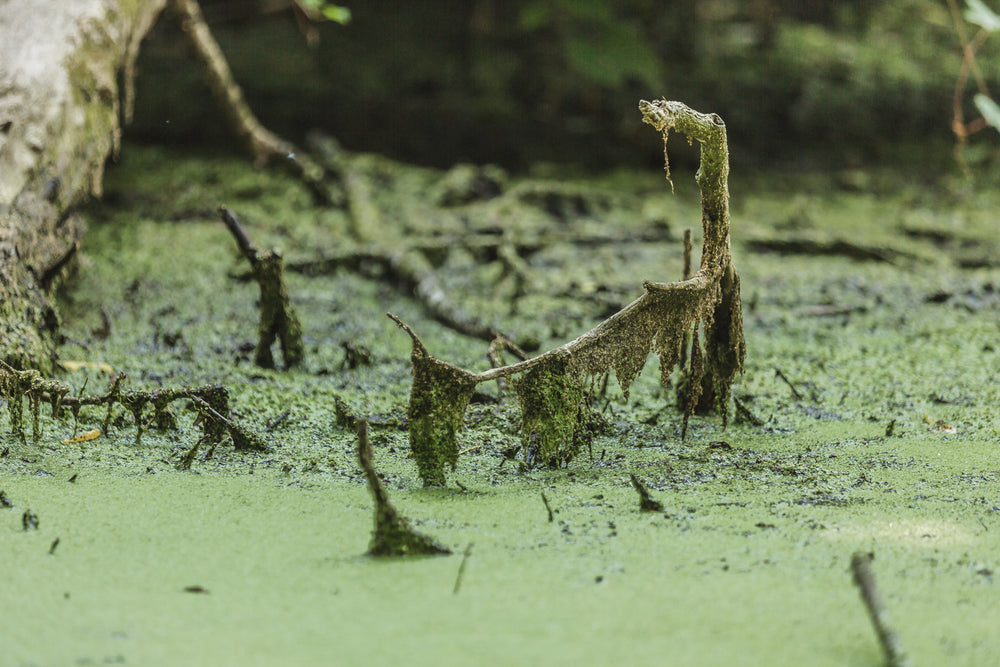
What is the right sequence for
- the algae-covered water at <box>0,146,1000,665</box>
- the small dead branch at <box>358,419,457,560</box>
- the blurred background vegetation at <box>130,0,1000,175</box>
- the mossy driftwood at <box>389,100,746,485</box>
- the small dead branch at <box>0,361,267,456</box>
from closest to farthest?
the algae-covered water at <box>0,146,1000,665</box>
the small dead branch at <box>358,419,457,560</box>
the mossy driftwood at <box>389,100,746,485</box>
the small dead branch at <box>0,361,267,456</box>
the blurred background vegetation at <box>130,0,1000,175</box>

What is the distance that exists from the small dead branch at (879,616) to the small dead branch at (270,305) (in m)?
1.69

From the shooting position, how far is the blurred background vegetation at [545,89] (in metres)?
5.96

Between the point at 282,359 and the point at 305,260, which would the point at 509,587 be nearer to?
the point at 282,359

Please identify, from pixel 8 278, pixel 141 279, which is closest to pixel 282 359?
pixel 8 278

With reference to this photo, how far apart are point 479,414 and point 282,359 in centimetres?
75

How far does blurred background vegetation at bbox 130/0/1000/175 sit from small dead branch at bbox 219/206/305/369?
132 inches

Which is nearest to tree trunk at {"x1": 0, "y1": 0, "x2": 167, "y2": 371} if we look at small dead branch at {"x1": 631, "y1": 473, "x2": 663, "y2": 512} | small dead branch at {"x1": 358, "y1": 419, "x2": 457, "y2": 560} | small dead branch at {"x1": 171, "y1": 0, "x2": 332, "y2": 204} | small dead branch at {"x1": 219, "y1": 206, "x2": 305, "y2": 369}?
small dead branch at {"x1": 219, "y1": 206, "x2": 305, "y2": 369}

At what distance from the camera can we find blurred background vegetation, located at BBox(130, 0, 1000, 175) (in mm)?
5961

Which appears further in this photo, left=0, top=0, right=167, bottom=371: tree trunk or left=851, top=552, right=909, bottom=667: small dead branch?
left=0, top=0, right=167, bottom=371: tree trunk

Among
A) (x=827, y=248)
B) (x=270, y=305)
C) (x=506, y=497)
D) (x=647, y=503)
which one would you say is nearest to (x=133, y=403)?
(x=270, y=305)

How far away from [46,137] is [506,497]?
202 cm

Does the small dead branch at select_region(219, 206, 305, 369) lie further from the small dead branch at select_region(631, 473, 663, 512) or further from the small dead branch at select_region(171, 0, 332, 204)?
the small dead branch at select_region(171, 0, 332, 204)

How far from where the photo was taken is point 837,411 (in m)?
2.32

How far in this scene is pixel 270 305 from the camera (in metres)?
2.56
